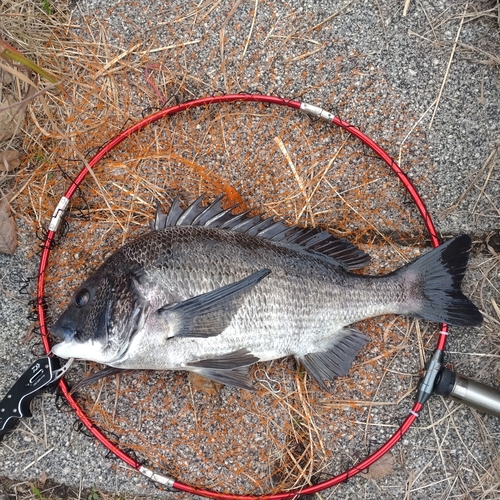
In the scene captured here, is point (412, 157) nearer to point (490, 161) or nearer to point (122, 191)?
point (490, 161)

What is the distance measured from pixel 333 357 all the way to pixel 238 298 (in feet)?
2.34

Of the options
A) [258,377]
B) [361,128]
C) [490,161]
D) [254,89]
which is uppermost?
[254,89]

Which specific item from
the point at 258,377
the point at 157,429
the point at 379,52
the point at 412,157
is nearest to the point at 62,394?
the point at 157,429

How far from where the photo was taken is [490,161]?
3080 mm

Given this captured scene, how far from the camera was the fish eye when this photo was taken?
8.28ft

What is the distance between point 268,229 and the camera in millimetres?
2768

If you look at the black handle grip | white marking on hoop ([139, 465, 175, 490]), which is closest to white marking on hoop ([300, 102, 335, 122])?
the black handle grip

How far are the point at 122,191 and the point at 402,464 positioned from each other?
2.42 m

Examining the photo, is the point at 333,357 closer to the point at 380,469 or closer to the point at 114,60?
the point at 380,469

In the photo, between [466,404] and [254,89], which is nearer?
[466,404]

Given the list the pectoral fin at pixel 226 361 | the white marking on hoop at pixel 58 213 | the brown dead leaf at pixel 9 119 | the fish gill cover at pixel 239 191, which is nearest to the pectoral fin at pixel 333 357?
the fish gill cover at pixel 239 191

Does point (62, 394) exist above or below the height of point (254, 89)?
below

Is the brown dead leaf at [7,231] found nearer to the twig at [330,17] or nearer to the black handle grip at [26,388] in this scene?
the black handle grip at [26,388]

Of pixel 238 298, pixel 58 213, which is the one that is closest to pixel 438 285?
pixel 238 298
